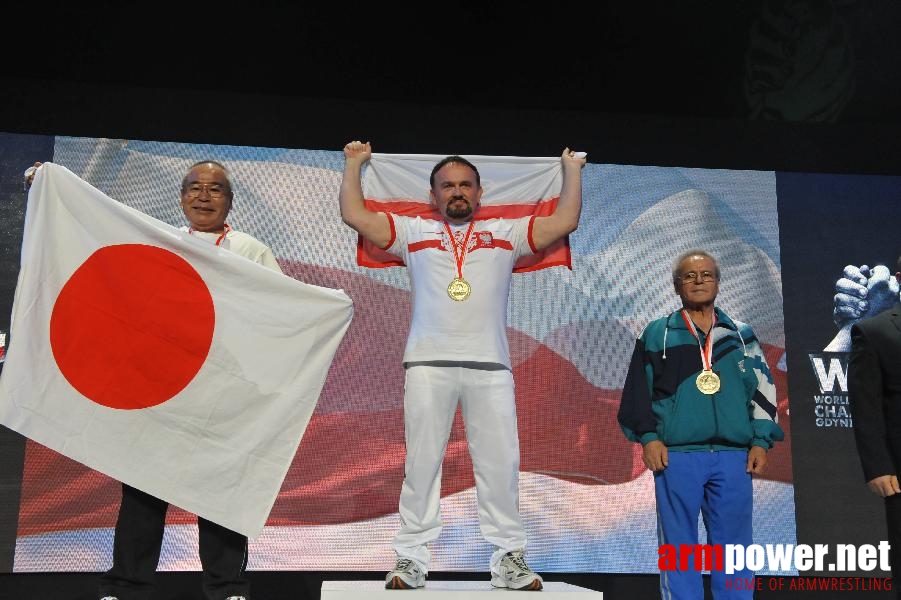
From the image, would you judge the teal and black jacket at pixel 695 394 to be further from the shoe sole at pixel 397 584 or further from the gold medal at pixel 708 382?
the shoe sole at pixel 397 584

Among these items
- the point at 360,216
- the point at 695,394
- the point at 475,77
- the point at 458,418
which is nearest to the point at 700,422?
the point at 695,394

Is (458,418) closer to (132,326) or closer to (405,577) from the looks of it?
(405,577)

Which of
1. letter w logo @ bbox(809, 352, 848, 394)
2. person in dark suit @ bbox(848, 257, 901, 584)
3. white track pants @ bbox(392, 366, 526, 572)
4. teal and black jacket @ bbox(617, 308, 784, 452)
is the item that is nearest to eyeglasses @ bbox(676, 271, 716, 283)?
teal and black jacket @ bbox(617, 308, 784, 452)

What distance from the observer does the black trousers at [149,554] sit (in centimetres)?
273

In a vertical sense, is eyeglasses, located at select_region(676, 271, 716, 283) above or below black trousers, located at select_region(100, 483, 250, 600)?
above

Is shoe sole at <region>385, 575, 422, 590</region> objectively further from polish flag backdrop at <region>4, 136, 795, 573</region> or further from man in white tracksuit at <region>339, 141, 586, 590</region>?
polish flag backdrop at <region>4, 136, 795, 573</region>

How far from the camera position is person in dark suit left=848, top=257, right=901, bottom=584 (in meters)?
2.84

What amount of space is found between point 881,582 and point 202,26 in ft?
15.4

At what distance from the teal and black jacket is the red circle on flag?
160cm

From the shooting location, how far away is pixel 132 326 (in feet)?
9.75

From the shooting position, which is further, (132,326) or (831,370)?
(831,370)

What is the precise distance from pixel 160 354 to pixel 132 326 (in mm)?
134

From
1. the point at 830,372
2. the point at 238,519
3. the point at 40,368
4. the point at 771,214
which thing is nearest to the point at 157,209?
the point at 40,368

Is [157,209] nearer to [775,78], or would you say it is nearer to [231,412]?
[231,412]
